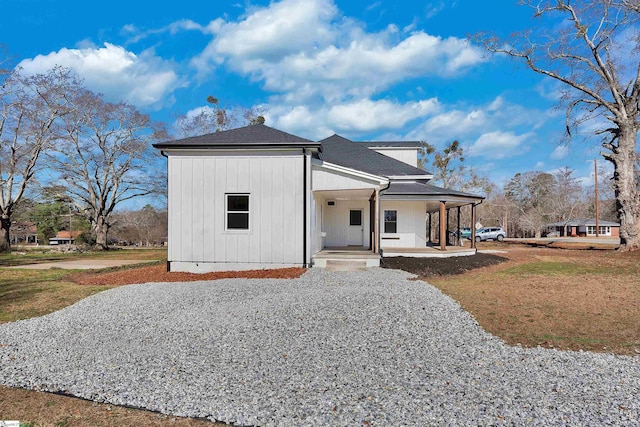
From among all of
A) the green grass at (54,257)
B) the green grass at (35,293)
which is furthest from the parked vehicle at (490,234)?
the green grass at (35,293)

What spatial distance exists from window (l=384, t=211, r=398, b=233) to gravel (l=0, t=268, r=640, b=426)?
11305 mm

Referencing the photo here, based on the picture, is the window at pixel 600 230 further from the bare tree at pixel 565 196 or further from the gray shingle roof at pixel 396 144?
the gray shingle roof at pixel 396 144

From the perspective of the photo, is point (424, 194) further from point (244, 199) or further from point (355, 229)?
point (244, 199)

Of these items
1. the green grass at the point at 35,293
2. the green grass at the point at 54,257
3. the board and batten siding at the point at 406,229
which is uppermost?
the board and batten siding at the point at 406,229

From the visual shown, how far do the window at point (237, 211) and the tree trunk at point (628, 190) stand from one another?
21.1 metres

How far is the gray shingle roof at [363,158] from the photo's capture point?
A: 19609 millimetres

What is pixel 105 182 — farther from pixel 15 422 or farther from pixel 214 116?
pixel 15 422

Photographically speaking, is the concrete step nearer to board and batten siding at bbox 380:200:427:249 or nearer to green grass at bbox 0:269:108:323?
board and batten siding at bbox 380:200:427:249

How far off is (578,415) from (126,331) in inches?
230

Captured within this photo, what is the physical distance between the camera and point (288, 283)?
9.53 m

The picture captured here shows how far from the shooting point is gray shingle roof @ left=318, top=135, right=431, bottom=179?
1961cm

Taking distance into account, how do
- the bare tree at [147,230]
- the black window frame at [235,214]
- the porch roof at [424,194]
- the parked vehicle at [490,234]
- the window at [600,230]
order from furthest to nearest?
the window at [600,230]
the bare tree at [147,230]
the parked vehicle at [490,234]
the porch roof at [424,194]
the black window frame at [235,214]

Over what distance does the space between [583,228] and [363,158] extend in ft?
158

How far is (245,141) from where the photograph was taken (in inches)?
471
